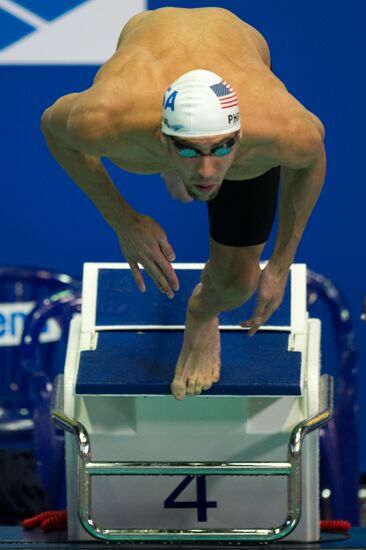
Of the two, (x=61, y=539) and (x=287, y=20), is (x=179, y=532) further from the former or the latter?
(x=287, y=20)

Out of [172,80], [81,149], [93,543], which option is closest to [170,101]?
[172,80]

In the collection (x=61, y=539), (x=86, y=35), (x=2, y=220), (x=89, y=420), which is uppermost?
(x=86, y=35)

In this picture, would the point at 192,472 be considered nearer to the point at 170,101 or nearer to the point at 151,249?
the point at 151,249

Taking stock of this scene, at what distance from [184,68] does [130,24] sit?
1.35 feet

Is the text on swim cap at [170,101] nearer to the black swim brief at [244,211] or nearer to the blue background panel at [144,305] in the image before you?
the black swim brief at [244,211]

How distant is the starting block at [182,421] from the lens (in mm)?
3113

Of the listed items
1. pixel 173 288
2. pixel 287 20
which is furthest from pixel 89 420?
pixel 287 20

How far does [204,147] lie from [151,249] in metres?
0.48

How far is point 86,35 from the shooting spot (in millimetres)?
4508

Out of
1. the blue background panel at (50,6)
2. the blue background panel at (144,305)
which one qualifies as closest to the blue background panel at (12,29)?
the blue background panel at (50,6)

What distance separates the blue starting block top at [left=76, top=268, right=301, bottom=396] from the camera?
3.11 meters

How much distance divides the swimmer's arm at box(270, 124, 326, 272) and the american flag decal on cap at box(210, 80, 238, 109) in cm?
23

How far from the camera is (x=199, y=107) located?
255cm

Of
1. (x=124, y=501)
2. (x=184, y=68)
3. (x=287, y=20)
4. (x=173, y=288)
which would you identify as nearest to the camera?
(x=184, y=68)
